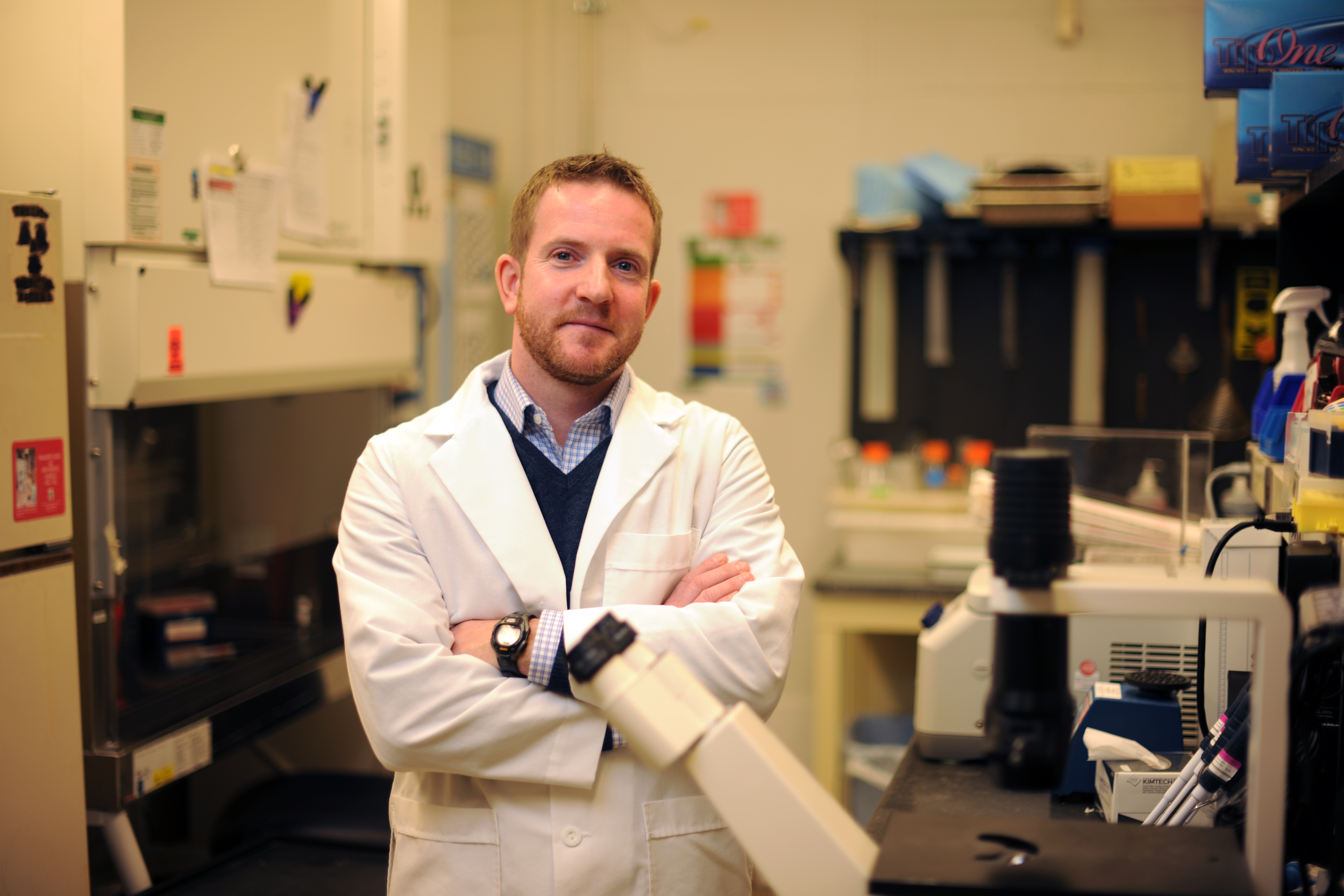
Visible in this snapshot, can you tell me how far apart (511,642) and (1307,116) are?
121 centimetres

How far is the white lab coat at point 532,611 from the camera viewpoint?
138 centimetres

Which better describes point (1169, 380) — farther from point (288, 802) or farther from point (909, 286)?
point (288, 802)

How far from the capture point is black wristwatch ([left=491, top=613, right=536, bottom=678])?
55.4 inches

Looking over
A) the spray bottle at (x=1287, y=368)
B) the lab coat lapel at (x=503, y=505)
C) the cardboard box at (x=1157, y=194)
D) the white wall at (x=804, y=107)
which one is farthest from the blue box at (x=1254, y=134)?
the white wall at (x=804, y=107)

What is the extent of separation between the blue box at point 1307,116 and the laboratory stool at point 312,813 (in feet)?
6.04

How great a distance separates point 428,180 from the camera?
2.87 meters

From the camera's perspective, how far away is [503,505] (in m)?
1.52

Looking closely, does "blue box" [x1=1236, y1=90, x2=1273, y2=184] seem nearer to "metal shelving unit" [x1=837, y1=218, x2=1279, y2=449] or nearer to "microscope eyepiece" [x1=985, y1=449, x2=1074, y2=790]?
"microscope eyepiece" [x1=985, y1=449, x2=1074, y2=790]

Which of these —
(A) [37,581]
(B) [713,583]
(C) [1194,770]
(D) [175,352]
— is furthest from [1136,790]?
(D) [175,352]

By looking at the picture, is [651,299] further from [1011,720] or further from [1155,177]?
[1155,177]

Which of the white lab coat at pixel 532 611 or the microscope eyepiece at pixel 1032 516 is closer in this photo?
the microscope eyepiece at pixel 1032 516

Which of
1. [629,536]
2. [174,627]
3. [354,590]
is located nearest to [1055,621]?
[629,536]

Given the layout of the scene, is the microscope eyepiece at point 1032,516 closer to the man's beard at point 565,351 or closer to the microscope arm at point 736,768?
the microscope arm at point 736,768

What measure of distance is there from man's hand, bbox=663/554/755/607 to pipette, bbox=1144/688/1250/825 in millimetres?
553
